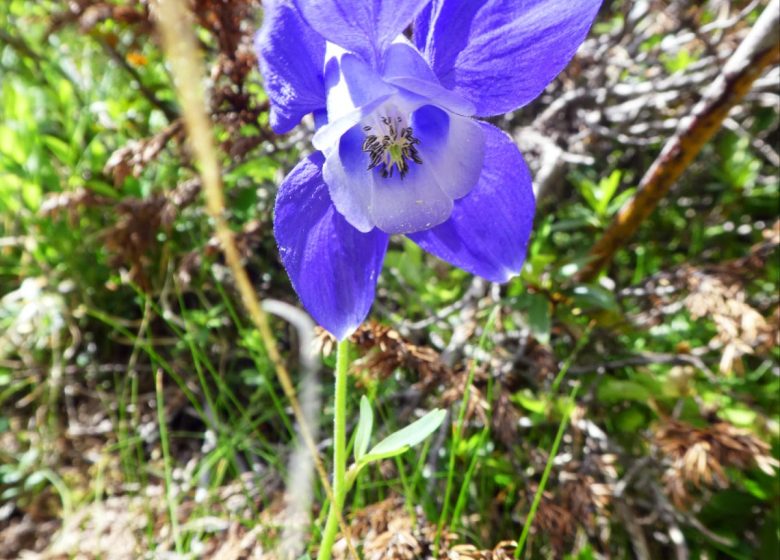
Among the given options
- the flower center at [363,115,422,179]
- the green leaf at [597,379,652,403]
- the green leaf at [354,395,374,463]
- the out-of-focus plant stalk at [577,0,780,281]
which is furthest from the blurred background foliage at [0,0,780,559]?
the flower center at [363,115,422,179]

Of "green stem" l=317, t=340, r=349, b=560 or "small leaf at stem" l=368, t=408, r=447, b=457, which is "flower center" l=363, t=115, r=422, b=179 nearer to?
"green stem" l=317, t=340, r=349, b=560

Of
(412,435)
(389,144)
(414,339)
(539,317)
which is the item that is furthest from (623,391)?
(389,144)

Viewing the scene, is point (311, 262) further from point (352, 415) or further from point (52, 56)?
point (52, 56)

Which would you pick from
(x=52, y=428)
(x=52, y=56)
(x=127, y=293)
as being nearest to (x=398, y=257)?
(x=127, y=293)

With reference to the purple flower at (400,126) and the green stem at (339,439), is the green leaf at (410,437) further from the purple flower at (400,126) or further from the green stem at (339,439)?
the purple flower at (400,126)

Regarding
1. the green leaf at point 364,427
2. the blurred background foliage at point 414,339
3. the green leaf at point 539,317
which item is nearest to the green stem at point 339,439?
the green leaf at point 364,427

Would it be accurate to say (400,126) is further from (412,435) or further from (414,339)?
(414,339)
